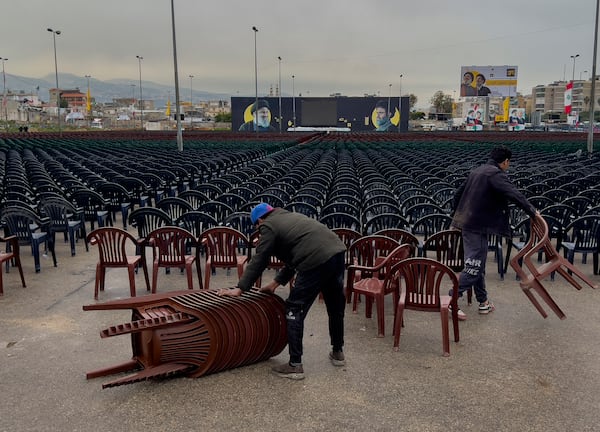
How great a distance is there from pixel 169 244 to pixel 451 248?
3.49 metres

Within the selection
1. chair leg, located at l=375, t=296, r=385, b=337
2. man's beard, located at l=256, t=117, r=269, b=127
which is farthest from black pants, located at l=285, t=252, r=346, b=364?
man's beard, located at l=256, t=117, r=269, b=127

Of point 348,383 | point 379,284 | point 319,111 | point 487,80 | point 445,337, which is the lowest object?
point 348,383

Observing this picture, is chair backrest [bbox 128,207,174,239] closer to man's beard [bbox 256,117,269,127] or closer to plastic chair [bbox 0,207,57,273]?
plastic chair [bbox 0,207,57,273]

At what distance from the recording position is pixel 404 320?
619 cm

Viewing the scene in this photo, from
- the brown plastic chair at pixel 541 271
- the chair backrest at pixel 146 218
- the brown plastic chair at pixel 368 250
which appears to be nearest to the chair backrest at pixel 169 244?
the chair backrest at pixel 146 218

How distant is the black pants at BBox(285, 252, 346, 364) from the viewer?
4.68 metres

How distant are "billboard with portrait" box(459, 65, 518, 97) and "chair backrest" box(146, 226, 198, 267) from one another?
239 feet

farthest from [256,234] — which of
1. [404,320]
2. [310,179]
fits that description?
[310,179]

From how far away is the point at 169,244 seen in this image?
713cm

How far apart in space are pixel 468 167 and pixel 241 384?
1377 cm

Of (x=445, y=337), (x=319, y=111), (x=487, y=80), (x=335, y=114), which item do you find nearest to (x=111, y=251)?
(x=445, y=337)

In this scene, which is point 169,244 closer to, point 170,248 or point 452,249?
point 170,248

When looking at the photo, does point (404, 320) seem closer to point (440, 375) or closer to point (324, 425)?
point (440, 375)

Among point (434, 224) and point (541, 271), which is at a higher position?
point (434, 224)
